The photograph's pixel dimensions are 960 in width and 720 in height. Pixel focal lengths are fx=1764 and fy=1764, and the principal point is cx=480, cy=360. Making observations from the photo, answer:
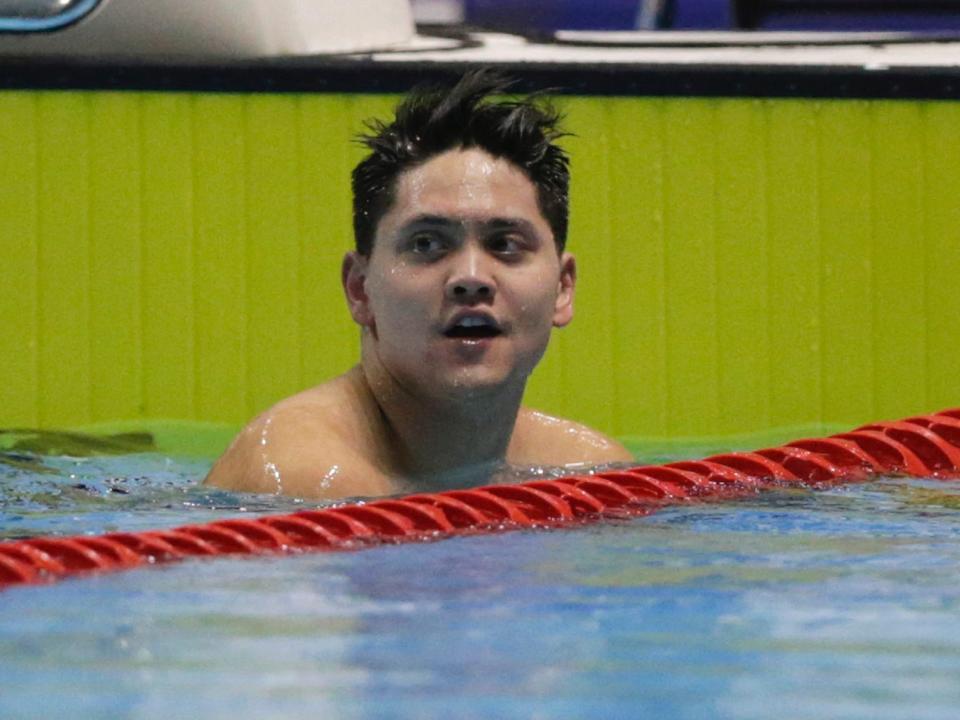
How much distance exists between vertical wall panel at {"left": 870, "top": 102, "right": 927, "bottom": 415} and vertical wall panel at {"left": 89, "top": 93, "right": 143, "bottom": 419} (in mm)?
1924

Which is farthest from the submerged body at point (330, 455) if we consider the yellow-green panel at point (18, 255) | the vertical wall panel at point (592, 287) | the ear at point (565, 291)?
the yellow-green panel at point (18, 255)

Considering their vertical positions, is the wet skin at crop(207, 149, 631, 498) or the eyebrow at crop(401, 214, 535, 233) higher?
the eyebrow at crop(401, 214, 535, 233)

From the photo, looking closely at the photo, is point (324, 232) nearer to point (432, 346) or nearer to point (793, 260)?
point (793, 260)

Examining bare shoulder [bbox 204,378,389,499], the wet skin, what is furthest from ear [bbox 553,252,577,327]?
bare shoulder [bbox 204,378,389,499]

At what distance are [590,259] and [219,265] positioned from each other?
0.96 metres

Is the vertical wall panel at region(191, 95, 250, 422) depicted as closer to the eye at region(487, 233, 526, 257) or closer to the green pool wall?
the green pool wall

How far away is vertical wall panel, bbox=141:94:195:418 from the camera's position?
4.51 meters

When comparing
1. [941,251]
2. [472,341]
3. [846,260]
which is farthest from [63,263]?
[941,251]

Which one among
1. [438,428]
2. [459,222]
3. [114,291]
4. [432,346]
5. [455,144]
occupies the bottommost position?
[438,428]

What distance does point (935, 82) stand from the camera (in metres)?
4.61

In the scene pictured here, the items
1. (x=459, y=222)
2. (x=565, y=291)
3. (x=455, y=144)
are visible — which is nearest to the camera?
(x=459, y=222)

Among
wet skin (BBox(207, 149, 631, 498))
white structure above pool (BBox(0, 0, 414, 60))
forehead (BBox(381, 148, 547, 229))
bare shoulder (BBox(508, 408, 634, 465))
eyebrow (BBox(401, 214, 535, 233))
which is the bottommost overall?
bare shoulder (BBox(508, 408, 634, 465))

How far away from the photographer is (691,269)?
460cm

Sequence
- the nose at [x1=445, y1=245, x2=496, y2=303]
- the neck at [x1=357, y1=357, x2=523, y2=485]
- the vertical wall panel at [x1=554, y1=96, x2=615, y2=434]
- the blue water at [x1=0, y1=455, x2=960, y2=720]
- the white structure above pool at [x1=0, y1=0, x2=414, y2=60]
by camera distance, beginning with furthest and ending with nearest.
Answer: the vertical wall panel at [x1=554, y1=96, x2=615, y2=434], the white structure above pool at [x1=0, y1=0, x2=414, y2=60], the neck at [x1=357, y1=357, x2=523, y2=485], the nose at [x1=445, y1=245, x2=496, y2=303], the blue water at [x1=0, y1=455, x2=960, y2=720]
